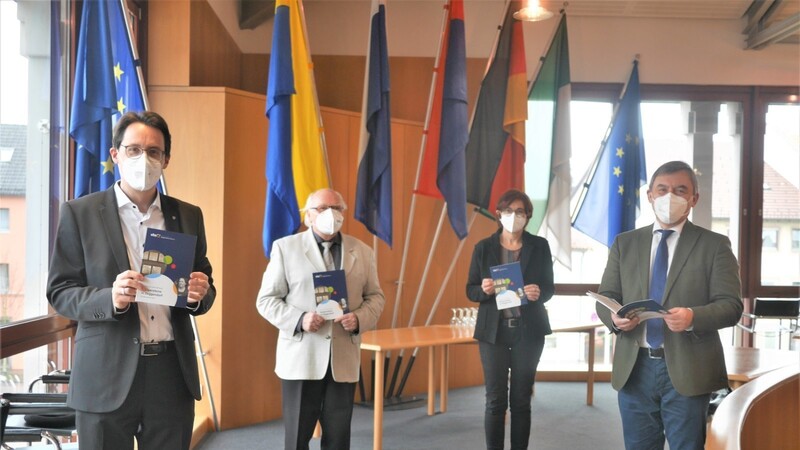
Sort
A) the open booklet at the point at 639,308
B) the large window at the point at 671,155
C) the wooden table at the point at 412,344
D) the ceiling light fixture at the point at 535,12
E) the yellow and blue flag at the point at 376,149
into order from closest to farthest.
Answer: the open booklet at the point at 639,308 < the wooden table at the point at 412,344 < the yellow and blue flag at the point at 376,149 < the ceiling light fixture at the point at 535,12 < the large window at the point at 671,155

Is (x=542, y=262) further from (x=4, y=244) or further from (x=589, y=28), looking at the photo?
(x=589, y=28)

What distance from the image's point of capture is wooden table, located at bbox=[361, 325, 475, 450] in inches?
187

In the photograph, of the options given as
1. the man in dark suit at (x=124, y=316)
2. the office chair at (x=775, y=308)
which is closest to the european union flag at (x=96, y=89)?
the man in dark suit at (x=124, y=316)

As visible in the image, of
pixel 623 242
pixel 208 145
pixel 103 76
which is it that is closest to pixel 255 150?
pixel 208 145

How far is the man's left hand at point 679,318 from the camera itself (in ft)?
8.70

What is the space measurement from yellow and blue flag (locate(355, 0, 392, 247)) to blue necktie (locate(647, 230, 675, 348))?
2752mm

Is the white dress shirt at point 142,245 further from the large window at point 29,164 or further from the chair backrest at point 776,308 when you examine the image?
the chair backrest at point 776,308

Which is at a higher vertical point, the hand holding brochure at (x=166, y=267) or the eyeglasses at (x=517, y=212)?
the eyeglasses at (x=517, y=212)

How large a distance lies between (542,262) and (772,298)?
175 inches

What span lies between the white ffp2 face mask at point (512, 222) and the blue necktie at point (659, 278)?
132cm

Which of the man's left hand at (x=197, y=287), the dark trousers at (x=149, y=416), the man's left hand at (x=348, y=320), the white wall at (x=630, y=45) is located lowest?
the dark trousers at (x=149, y=416)

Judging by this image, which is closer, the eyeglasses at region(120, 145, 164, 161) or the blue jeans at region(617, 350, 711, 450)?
the eyeglasses at region(120, 145, 164, 161)

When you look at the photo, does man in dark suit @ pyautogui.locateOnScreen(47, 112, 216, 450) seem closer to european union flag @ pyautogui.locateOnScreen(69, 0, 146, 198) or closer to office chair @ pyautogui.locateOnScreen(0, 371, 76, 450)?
office chair @ pyautogui.locateOnScreen(0, 371, 76, 450)

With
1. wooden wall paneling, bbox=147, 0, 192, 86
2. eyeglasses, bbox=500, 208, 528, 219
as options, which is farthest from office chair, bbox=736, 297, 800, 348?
wooden wall paneling, bbox=147, 0, 192, 86
